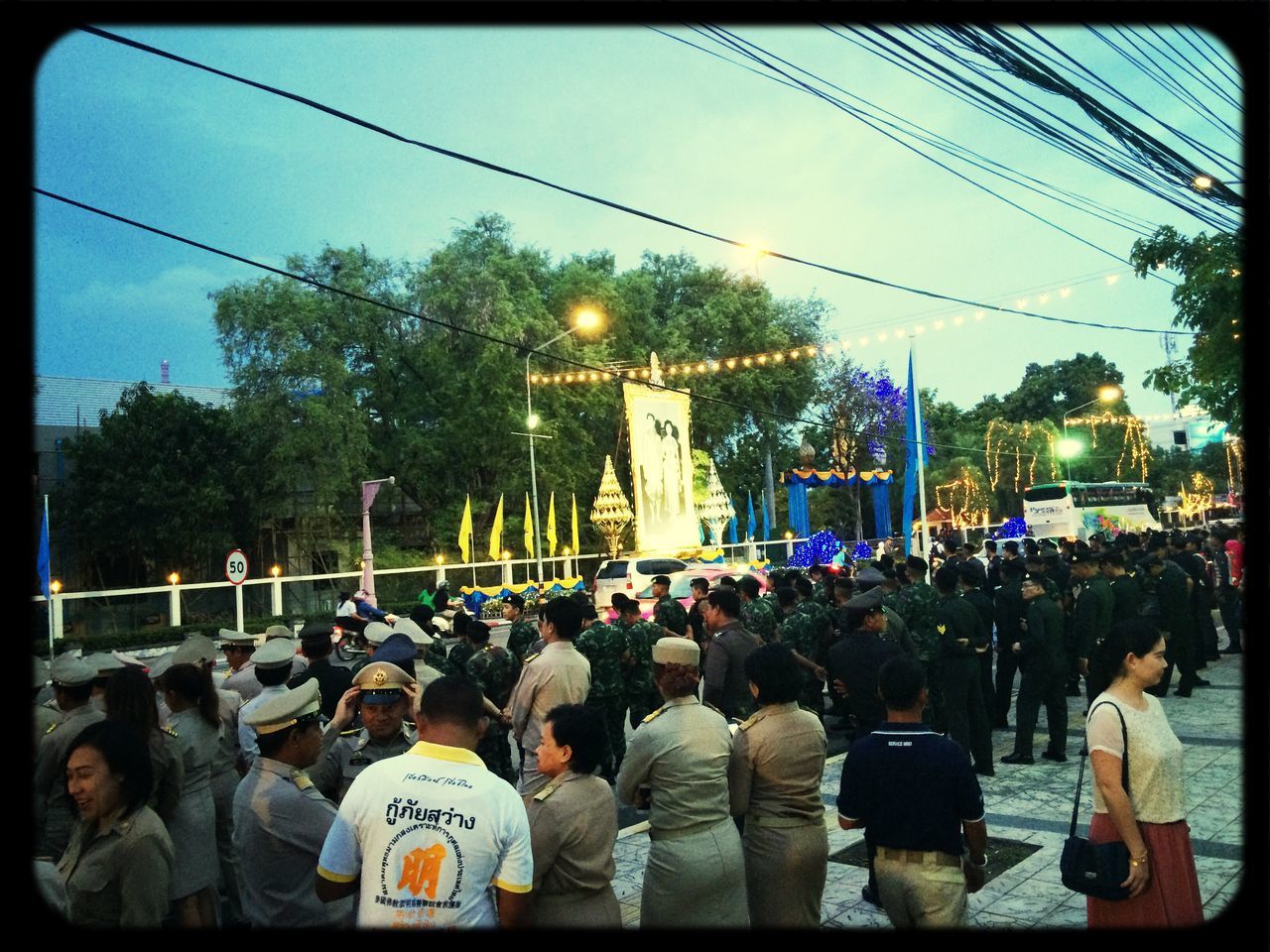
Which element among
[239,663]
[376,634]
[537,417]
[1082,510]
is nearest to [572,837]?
[376,634]

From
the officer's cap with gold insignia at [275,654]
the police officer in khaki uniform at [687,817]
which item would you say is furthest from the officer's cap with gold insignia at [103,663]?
the police officer in khaki uniform at [687,817]

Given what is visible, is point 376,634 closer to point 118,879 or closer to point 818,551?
point 118,879

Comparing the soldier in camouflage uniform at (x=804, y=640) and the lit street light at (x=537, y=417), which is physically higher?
the lit street light at (x=537, y=417)

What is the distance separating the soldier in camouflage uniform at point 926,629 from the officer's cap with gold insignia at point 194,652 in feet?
19.4

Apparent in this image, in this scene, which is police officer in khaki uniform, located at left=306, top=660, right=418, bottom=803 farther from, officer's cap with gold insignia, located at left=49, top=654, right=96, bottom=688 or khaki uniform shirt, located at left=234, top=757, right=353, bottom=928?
officer's cap with gold insignia, located at left=49, top=654, right=96, bottom=688

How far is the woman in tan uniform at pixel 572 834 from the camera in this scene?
3342 mm

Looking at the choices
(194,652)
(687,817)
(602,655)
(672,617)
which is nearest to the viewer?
(687,817)

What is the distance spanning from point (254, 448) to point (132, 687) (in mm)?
29401

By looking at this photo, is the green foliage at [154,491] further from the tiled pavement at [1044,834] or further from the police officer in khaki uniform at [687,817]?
the police officer in khaki uniform at [687,817]

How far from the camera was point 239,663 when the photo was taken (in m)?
7.04

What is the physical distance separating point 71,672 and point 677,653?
339cm

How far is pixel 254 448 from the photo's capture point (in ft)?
105

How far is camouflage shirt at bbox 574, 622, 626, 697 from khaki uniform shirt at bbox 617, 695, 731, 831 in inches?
156

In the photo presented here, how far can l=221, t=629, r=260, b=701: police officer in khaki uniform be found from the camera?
6.21 meters
